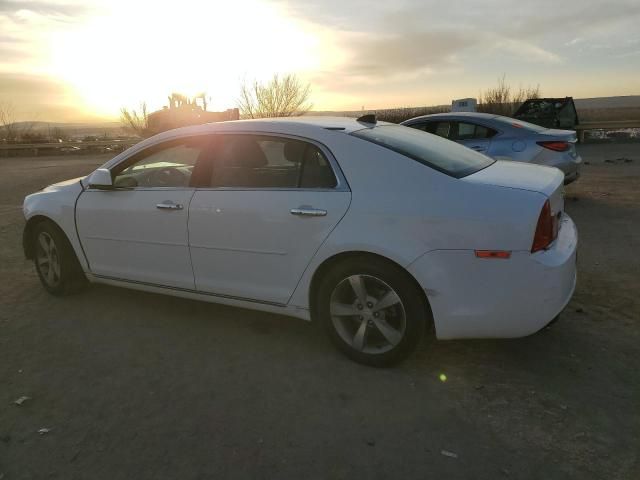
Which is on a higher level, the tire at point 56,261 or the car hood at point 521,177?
the car hood at point 521,177

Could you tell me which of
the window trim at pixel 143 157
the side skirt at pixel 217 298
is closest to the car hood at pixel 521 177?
the side skirt at pixel 217 298

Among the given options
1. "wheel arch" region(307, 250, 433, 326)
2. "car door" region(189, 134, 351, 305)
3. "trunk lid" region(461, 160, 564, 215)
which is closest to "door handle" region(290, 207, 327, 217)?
Result: "car door" region(189, 134, 351, 305)

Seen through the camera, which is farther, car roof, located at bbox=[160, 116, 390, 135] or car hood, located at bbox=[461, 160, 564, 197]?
car roof, located at bbox=[160, 116, 390, 135]

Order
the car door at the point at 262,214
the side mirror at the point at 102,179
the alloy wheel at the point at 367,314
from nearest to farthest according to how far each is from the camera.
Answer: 1. the alloy wheel at the point at 367,314
2. the car door at the point at 262,214
3. the side mirror at the point at 102,179

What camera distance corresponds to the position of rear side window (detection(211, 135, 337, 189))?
3.43 meters

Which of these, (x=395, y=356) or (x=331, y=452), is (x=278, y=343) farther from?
(x=331, y=452)

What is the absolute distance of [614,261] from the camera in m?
5.35

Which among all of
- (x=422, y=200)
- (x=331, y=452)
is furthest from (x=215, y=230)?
(x=331, y=452)

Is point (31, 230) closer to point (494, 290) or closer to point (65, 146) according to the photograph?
point (494, 290)

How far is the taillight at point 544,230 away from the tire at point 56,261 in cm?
384

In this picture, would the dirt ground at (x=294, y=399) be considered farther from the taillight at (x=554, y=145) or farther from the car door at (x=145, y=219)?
the taillight at (x=554, y=145)

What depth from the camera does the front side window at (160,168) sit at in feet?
13.1

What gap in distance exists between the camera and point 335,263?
3.31m

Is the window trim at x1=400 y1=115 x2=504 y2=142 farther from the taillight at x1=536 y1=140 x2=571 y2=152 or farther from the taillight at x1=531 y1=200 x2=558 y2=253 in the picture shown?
the taillight at x1=531 y1=200 x2=558 y2=253
